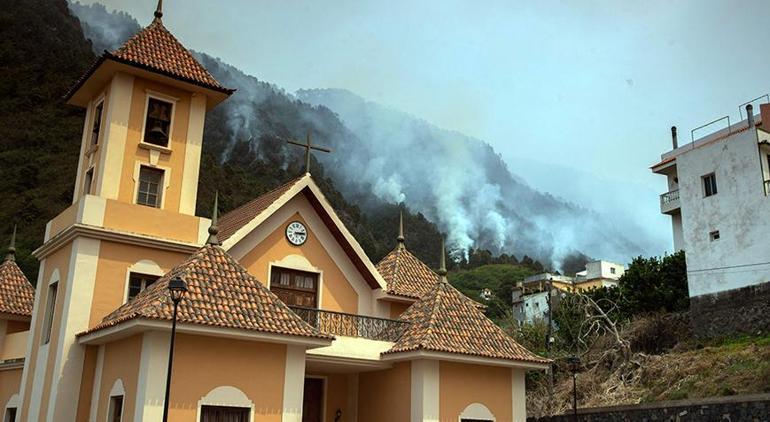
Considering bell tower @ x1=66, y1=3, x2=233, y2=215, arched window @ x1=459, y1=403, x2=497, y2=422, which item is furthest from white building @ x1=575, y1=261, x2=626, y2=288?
bell tower @ x1=66, y1=3, x2=233, y2=215

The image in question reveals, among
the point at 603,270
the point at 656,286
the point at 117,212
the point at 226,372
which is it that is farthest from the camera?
the point at 603,270

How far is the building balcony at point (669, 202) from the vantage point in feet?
136

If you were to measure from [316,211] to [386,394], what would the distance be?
16.7 feet

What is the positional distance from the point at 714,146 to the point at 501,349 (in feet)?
59.1

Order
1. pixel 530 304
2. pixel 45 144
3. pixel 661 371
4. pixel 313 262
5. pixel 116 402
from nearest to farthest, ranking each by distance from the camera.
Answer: pixel 116 402
pixel 313 262
pixel 661 371
pixel 45 144
pixel 530 304

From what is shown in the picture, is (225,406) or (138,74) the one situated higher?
(138,74)

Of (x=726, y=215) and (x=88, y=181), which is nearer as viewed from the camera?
(x=88, y=181)

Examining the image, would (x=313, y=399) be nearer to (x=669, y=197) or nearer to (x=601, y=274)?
(x=669, y=197)

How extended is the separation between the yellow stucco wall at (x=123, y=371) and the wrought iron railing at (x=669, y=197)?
33497mm

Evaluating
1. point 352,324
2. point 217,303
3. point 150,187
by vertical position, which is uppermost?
point 150,187

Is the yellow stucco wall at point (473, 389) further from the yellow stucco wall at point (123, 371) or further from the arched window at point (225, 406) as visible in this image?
the yellow stucco wall at point (123, 371)

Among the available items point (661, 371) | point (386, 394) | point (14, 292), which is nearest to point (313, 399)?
point (386, 394)

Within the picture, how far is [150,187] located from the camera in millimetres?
19125

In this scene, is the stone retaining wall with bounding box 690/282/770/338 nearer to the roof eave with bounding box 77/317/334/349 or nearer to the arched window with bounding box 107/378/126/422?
the roof eave with bounding box 77/317/334/349
